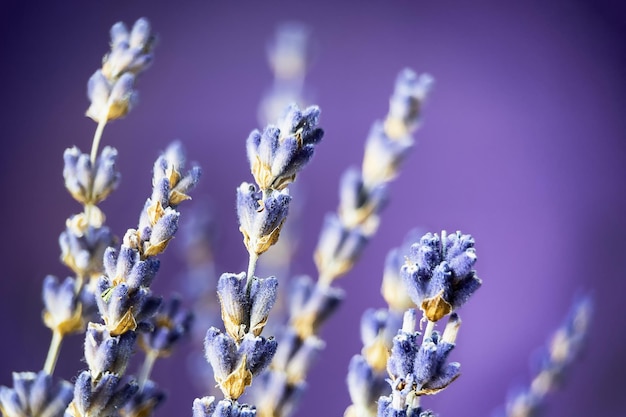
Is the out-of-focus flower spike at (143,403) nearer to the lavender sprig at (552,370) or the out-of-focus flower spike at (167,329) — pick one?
the out-of-focus flower spike at (167,329)

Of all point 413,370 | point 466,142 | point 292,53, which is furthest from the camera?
point 466,142

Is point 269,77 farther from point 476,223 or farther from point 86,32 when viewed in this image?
point 476,223

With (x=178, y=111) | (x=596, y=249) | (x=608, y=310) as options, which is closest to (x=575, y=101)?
(x=596, y=249)

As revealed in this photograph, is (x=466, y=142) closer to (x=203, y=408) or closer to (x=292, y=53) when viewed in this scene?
(x=292, y=53)

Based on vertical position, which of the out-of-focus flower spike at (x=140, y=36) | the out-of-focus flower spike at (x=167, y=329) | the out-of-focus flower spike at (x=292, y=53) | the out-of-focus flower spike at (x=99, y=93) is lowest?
the out-of-focus flower spike at (x=167, y=329)

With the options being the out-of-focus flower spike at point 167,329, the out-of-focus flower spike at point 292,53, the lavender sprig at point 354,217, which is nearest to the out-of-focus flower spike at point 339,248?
the lavender sprig at point 354,217

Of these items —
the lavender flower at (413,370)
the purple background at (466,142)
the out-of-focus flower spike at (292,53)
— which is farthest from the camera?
the purple background at (466,142)

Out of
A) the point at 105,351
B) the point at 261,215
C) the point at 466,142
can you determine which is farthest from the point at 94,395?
the point at 466,142
